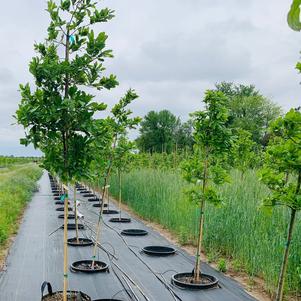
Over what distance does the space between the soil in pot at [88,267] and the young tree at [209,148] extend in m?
1.15

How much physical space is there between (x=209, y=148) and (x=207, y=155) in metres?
0.11

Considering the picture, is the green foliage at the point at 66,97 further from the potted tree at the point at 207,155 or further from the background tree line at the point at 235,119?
the background tree line at the point at 235,119

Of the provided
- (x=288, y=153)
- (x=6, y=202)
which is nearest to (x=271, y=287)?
(x=288, y=153)

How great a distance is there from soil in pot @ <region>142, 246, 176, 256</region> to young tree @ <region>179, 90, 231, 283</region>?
138cm

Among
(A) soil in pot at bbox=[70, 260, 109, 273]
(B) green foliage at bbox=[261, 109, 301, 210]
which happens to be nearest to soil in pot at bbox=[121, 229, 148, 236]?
(A) soil in pot at bbox=[70, 260, 109, 273]

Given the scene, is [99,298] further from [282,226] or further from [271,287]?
[282,226]

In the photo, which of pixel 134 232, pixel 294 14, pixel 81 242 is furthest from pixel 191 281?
pixel 294 14

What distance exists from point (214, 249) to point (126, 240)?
1646 millimetres

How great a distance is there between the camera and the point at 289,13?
507 mm

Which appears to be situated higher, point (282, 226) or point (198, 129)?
point (198, 129)

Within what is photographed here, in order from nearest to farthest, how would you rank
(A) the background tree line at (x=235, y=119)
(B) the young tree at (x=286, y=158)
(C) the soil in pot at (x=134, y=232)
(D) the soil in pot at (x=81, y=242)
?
(B) the young tree at (x=286, y=158)
(D) the soil in pot at (x=81, y=242)
(C) the soil in pot at (x=134, y=232)
(A) the background tree line at (x=235, y=119)

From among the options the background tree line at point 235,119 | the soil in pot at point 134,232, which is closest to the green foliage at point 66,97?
the soil in pot at point 134,232

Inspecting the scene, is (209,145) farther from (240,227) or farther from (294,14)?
(294,14)

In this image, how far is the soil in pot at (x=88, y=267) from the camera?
4.87 metres
